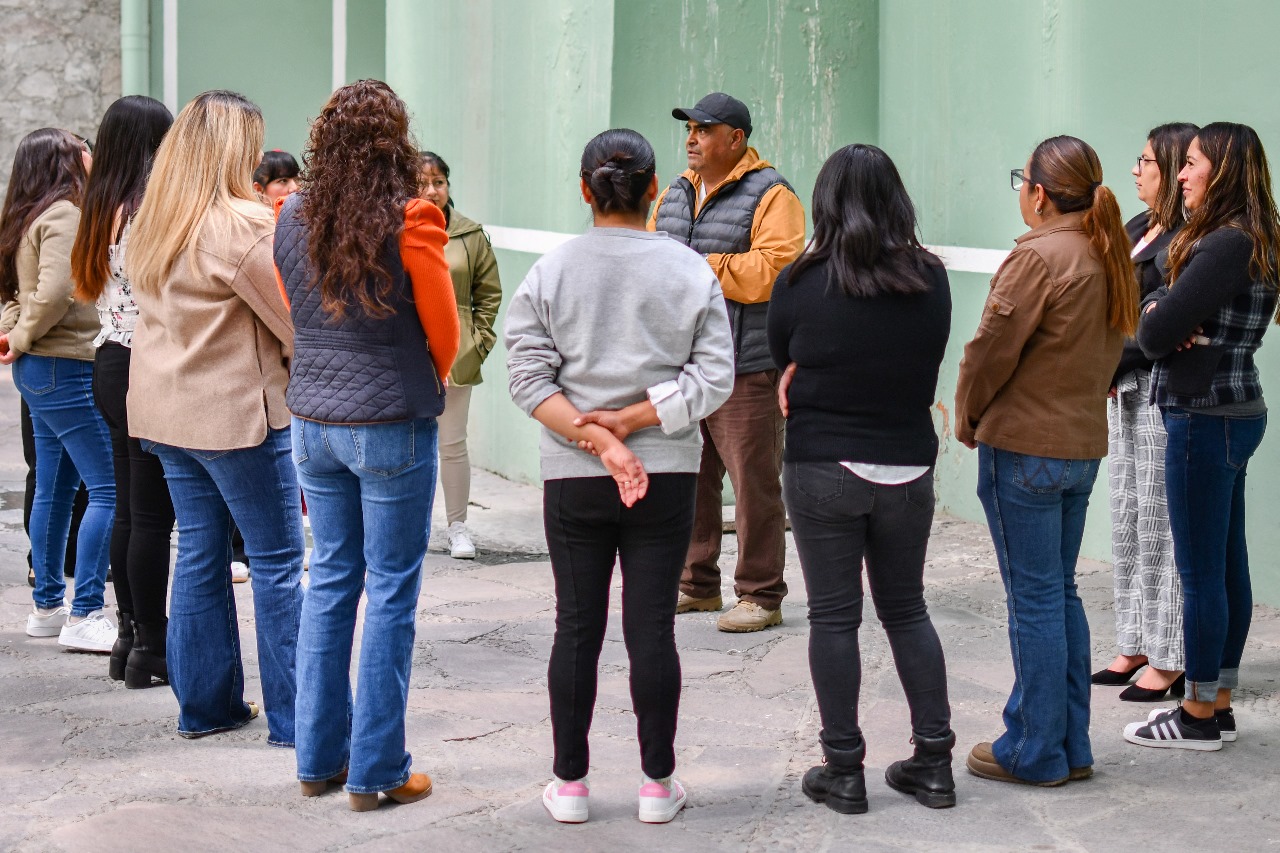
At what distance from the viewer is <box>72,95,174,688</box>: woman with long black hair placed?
4609 mm

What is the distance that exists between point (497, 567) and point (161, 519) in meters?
2.40

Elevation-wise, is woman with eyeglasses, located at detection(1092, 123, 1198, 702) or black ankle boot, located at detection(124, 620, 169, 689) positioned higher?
woman with eyeglasses, located at detection(1092, 123, 1198, 702)

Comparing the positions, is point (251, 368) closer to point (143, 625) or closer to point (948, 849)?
point (143, 625)

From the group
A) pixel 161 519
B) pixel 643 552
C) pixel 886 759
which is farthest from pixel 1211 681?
pixel 161 519

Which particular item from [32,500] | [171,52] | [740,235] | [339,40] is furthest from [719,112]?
[171,52]

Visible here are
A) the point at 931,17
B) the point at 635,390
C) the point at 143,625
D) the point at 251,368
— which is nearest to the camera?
the point at 635,390

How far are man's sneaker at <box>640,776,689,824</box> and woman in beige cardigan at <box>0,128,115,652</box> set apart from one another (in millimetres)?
2505

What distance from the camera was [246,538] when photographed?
4.32 metres

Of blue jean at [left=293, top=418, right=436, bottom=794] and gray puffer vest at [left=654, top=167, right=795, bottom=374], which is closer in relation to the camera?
blue jean at [left=293, top=418, right=436, bottom=794]

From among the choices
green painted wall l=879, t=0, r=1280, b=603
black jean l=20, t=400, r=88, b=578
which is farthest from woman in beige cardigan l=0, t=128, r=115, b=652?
green painted wall l=879, t=0, r=1280, b=603

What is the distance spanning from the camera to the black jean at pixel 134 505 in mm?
4707

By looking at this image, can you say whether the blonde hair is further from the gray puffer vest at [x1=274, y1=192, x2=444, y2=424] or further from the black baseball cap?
the black baseball cap

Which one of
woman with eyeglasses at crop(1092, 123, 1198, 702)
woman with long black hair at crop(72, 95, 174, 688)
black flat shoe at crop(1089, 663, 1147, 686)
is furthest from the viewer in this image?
black flat shoe at crop(1089, 663, 1147, 686)

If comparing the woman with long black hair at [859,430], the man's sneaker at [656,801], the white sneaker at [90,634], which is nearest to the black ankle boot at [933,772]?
the woman with long black hair at [859,430]
